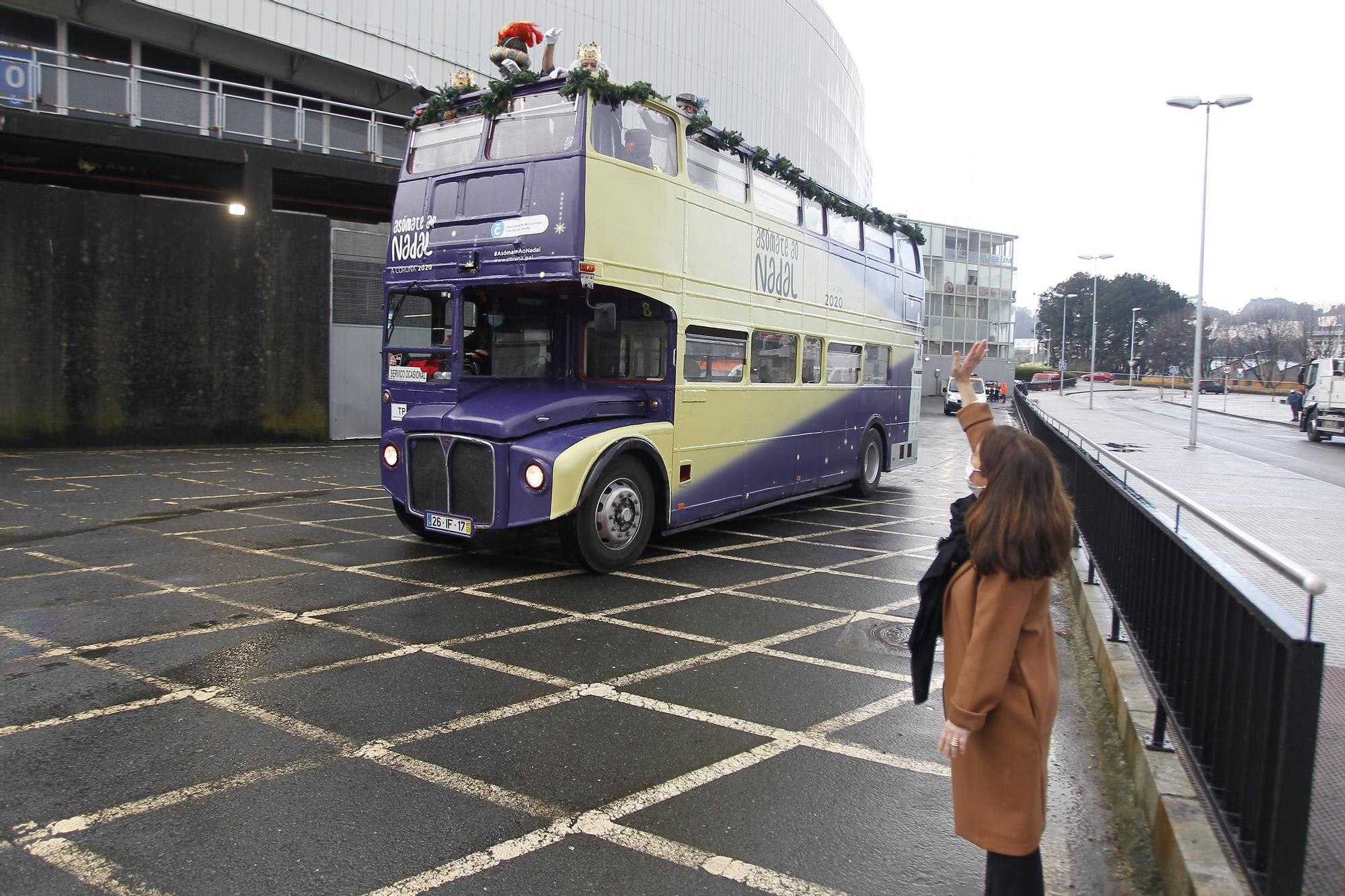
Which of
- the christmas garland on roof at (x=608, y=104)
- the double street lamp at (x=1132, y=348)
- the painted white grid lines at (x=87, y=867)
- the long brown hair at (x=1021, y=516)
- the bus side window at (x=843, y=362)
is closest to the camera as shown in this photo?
the long brown hair at (x=1021, y=516)

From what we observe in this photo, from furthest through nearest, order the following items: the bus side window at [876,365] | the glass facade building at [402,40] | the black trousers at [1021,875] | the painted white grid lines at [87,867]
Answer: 1. the glass facade building at [402,40]
2. the bus side window at [876,365]
3. the painted white grid lines at [87,867]
4. the black trousers at [1021,875]

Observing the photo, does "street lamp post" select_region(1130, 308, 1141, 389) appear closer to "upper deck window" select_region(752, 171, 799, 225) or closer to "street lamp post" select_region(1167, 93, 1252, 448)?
"street lamp post" select_region(1167, 93, 1252, 448)

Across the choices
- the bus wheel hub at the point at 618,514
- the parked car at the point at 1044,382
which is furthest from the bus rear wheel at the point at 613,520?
the parked car at the point at 1044,382

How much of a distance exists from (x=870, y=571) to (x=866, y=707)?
3473 millimetres

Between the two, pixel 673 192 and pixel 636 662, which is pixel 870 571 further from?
pixel 673 192

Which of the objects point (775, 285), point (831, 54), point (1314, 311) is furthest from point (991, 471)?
point (1314, 311)

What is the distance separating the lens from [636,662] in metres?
5.54

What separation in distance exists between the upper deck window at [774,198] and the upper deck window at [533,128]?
2883 millimetres

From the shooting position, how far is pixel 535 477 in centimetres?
720

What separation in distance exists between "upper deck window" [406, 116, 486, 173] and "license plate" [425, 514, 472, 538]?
3308mm

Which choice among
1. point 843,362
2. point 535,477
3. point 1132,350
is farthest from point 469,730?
point 1132,350

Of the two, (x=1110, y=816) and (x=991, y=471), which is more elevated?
(x=991, y=471)

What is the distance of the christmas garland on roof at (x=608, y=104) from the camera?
7.62 m

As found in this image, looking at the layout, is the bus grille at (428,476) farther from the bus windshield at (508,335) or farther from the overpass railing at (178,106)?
the overpass railing at (178,106)
